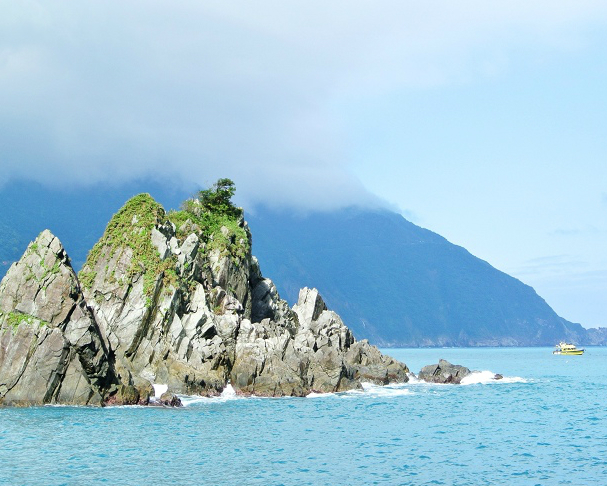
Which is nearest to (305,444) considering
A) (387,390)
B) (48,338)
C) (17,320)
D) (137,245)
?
(48,338)

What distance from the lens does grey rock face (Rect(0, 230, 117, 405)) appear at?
5491cm

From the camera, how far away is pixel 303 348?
261 feet

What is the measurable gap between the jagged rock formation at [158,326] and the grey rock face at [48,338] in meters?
0.09

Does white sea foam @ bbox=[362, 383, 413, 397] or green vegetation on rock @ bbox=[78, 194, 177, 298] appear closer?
green vegetation on rock @ bbox=[78, 194, 177, 298]

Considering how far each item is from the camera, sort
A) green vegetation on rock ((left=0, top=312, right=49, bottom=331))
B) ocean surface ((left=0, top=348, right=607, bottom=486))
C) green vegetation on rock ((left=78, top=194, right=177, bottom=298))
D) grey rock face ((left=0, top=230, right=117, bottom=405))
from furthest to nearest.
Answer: green vegetation on rock ((left=78, top=194, right=177, bottom=298)) < green vegetation on rock ((left=0, top=312, right=49, bottom=331)) < grey rock face ((left=0, top=230, right=117, bottom=405)) < ocean surface ((left=0, top=348, right=607, bottom=486))

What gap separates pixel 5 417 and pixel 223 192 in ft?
183

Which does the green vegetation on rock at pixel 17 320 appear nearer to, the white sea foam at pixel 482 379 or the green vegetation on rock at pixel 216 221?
the green vegetation on rock at pixel 216 221

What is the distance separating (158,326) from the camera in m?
70.0

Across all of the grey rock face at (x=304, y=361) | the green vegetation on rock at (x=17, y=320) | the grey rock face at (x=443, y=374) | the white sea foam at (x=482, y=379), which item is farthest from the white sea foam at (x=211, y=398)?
the white sea foam at (x=482, y=379)

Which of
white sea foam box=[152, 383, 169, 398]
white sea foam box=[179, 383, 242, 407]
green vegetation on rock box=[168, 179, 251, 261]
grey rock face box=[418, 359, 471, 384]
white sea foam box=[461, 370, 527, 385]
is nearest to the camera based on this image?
white sea foam box=[179, 383, 242, 407]

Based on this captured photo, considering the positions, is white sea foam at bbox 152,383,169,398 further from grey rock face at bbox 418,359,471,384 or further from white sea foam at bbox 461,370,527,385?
white sea foam at bbox 461,370,527,385

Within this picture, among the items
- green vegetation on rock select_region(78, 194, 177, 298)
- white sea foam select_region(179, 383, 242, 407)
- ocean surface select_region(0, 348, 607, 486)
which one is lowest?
ocean surface select_region(0, 348, 607, 486)

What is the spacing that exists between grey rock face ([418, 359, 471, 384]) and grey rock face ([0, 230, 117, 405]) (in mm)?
49485

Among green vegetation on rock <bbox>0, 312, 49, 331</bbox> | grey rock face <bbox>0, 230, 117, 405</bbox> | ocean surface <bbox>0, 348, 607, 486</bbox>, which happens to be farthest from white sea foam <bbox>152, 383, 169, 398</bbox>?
green vegetation on rock <bbox>0, 312, 49, 331</bbox>
